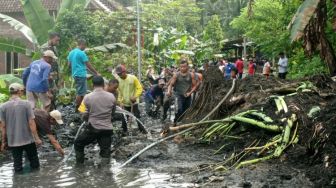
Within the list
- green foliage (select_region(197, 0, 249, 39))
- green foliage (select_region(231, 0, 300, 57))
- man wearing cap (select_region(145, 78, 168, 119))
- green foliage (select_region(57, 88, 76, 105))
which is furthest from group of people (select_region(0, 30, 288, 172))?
green foliage (select_region(197, 0, 249, 39))

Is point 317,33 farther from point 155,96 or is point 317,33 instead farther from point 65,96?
point 65,96

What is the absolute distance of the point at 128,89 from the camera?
42.0ft

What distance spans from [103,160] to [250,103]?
3270 mm

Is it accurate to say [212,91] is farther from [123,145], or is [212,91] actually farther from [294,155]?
[294,155]

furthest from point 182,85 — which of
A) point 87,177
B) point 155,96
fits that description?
point 87,177

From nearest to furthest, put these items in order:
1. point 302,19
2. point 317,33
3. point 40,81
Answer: point 302,19 → point 317,33 → point 40,81

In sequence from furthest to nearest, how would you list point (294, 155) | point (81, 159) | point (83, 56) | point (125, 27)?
point (125, 27)
point (83, 56)
point (81, 159)
point (294, 155)

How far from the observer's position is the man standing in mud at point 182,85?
41.7 ft

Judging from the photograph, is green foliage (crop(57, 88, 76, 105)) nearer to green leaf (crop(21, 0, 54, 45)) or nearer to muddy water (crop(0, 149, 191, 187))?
green leaf (crop(21, 0, 54, 45))

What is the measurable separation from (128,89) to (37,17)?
222 inches

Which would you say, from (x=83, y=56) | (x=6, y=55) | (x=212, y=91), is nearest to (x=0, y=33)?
(x=6, y=55)

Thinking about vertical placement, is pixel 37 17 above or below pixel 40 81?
above

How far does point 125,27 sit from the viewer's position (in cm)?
2473

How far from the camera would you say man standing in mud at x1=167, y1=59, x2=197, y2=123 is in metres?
12.7
